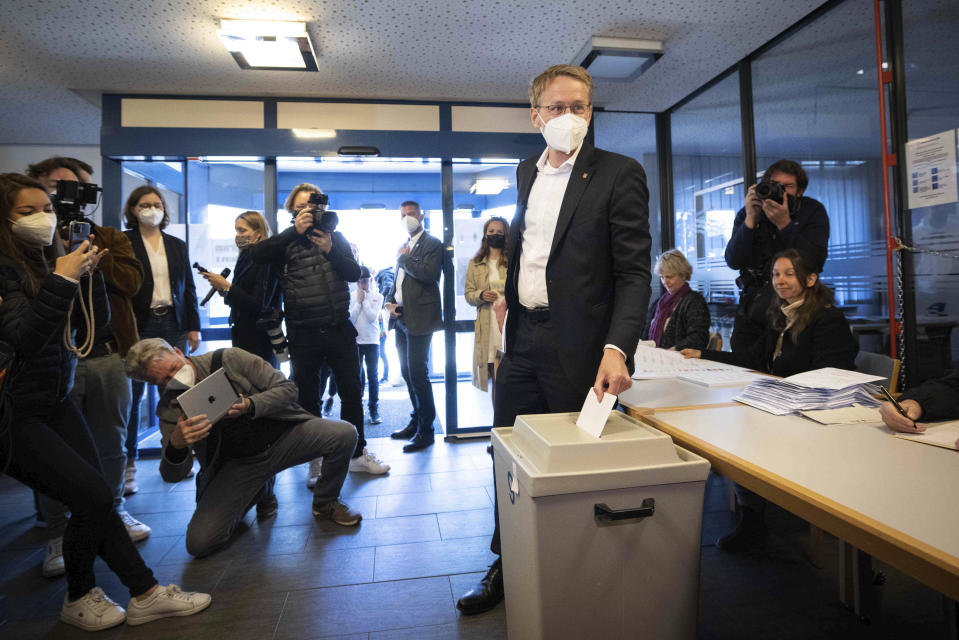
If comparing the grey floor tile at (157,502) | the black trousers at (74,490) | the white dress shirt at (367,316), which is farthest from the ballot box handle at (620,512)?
the white dress shirt at (367,316)

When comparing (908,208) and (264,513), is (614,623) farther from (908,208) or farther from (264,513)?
(908,208)

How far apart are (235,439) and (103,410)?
61 cm

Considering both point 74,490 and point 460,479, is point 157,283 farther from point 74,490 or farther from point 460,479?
point 460,479

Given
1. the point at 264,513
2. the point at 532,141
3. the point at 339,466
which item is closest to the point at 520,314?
the point at 339,466

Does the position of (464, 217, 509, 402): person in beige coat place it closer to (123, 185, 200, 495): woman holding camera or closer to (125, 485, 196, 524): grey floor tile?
(123, 185, 200, 495): woman holding camera

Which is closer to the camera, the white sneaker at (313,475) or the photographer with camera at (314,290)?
the photographer with camera at (314,290)

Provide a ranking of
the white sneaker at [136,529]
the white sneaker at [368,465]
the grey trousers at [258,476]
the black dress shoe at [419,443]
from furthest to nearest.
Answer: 1. the black dress shoe at [419,443]
2. the white sneaker at [368,465]
3. the white sneaker at [136,529]
4. the grey trousers at [258,476]

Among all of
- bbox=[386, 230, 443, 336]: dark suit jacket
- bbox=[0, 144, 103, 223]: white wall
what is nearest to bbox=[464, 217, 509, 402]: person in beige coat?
bbox=[386, 230, 443, 336]: dark suit jacket

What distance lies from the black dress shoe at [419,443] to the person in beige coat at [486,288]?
19.6 inches

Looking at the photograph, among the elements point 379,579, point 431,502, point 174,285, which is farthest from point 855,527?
point 174,285

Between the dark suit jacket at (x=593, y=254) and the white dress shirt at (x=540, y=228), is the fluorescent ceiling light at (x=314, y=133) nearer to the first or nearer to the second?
the white dress shirt at (x=540, y=228)

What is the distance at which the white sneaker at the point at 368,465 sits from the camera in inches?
118

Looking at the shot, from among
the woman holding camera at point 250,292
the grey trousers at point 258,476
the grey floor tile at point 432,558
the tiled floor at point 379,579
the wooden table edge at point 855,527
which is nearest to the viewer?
the wooden table edge at point 855,527

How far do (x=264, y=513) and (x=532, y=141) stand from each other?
3016 millimetres
